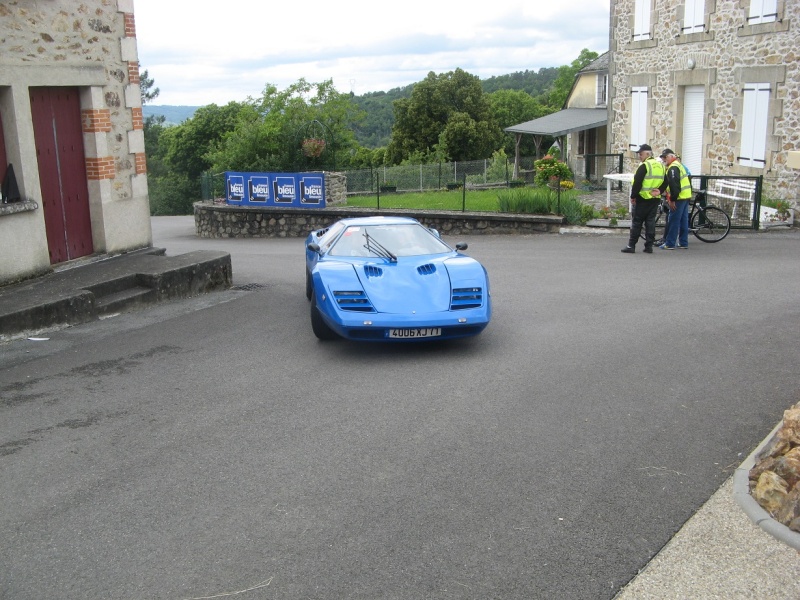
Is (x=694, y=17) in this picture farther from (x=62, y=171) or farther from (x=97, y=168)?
(x=62, y=171)

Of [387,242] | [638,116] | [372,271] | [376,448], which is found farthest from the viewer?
[638,116]

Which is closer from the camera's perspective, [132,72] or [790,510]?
[790,510]

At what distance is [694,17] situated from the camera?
20750mm

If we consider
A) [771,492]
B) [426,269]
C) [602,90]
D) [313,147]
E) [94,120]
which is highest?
[602,90]

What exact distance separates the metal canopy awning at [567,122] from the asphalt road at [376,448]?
2464 centimetres

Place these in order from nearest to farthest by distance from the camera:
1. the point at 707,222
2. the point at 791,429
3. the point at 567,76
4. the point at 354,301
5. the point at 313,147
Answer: the point at 791,429
the point at 354,301
the point at 707,222
the point at 313,147
the point at 567,76

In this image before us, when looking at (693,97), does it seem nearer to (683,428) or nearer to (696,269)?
(696,269)

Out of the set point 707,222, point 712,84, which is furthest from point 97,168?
point 712,84

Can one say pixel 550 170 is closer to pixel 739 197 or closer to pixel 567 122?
pixel 739 197

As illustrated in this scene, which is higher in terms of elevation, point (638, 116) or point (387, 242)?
point (638, 116)

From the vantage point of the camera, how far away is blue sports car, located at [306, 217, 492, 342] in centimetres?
826

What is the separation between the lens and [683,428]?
6359mm

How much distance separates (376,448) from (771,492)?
262cm

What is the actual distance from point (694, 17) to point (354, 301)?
639 inches
